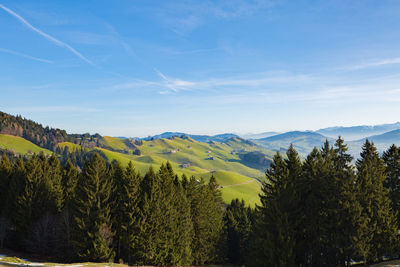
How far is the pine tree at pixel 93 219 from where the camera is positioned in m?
37.5

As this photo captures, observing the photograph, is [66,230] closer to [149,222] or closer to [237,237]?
[149,222]

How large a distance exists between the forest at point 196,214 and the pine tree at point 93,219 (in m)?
0.15

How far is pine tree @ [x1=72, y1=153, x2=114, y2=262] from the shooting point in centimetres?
3747

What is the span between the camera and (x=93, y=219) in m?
38.4

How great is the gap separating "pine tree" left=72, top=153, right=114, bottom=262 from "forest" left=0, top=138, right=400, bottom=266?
0.15m

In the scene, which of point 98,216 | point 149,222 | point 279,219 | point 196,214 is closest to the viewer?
point 279,219

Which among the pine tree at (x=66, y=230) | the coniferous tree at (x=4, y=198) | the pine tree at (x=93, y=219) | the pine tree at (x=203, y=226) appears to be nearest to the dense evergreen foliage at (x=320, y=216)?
the pine tree at (x=93, y=219)

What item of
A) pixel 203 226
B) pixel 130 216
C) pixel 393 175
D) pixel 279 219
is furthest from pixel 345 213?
pixel 203 226

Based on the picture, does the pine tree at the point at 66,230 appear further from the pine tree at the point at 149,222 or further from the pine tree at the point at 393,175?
the pine tree at the point at 393,175

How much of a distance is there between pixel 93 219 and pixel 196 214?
2525cm

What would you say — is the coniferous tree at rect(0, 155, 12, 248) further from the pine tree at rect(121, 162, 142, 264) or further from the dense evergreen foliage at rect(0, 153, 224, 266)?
the pine tree at rect(121, 162, 142, 264)

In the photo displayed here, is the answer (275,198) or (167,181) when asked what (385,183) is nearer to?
(275,198)

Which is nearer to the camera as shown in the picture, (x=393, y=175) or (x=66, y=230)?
Answer: (x=393, y=175)

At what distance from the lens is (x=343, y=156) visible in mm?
33969
